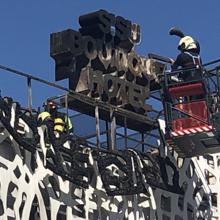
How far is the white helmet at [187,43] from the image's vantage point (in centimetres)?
2919

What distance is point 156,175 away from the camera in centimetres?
2888

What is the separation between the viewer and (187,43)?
2925 centimetres

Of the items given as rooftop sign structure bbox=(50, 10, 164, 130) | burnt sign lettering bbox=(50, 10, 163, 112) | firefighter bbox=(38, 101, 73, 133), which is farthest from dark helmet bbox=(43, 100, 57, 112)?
burnt sign lettering bbox=(50, 10, 163, 112)

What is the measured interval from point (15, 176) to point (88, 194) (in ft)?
9.45

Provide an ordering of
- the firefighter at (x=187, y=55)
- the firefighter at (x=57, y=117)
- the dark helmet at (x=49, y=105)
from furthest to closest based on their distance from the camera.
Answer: the firefighter at (x=187, y=55) < the dark helmet at (x=49, y=105) < the firefighter at (x=57, y=117)

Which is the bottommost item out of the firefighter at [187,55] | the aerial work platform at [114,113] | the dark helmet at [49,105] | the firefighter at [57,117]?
the firefighter at [57,117]

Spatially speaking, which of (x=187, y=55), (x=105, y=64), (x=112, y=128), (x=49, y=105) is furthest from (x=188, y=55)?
(x=49, y=105)

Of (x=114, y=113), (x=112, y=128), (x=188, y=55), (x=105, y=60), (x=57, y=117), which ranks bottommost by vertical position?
(x=57, y=117)

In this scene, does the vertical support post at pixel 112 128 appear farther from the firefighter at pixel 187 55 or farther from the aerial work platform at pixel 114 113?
the firefighter at pixel 187 55

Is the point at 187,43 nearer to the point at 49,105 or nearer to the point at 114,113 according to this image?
the point at 114,113

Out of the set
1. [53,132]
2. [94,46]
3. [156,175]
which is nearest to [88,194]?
[53,132]

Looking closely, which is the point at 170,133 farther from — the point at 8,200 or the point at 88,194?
the point at 8,200

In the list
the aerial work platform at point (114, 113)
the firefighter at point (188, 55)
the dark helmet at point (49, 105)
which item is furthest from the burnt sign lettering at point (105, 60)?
the firefighter at point (188, 55)

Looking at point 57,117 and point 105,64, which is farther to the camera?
point 105,64
